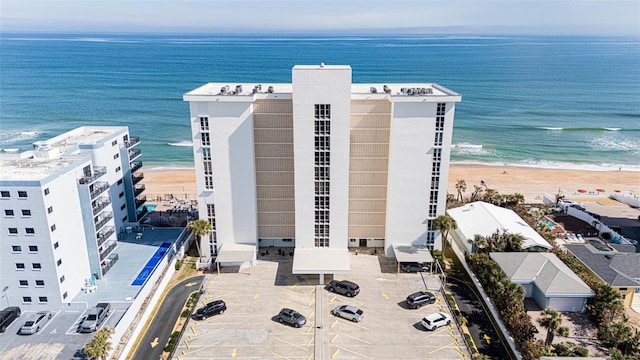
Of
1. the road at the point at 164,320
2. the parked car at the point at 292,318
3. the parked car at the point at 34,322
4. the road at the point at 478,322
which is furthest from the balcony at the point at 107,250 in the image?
the road at the point at 478,322

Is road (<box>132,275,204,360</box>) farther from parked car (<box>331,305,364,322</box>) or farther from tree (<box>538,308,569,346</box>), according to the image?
tree (<box>538,308,569,346</box>)

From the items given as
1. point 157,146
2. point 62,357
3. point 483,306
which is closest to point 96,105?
point 157,146

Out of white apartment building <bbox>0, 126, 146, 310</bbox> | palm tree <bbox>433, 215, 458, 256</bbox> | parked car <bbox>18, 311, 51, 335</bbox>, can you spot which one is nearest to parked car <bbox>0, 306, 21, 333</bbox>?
white apartment building <bbox>0, 126, 146, 310</bbox>

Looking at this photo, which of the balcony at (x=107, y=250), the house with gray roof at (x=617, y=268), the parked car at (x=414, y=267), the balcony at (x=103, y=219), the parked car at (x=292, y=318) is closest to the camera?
the parked car at (x=292, y=318)

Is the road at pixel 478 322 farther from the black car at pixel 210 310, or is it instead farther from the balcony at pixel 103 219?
the balcony at pixel 103 219

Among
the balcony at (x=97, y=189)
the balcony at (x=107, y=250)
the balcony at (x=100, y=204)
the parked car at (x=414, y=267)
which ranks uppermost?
the balcony at (x=97, y=189)

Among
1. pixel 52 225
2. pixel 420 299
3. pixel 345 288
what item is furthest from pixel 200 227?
pixel 420 299

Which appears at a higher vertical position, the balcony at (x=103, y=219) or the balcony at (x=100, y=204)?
the balcony at (x=100, y=204)

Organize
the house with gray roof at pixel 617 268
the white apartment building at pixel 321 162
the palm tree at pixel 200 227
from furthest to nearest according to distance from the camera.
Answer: the palm tree at pixel 200 227
the white apartment building at pixel 321 162
the house with gray roof at pixel 617 268

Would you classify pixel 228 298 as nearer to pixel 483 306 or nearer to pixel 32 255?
pixel 32 255
